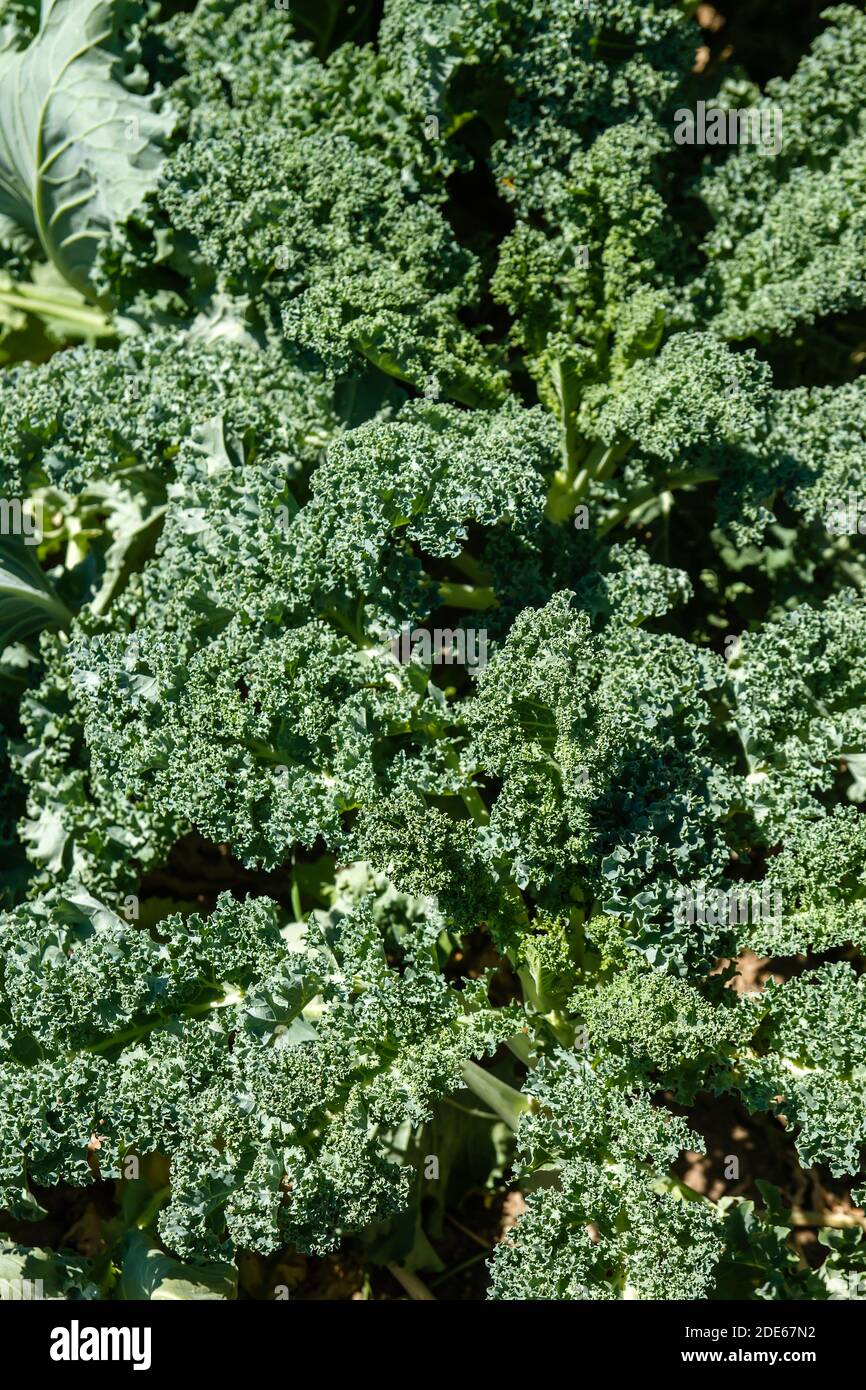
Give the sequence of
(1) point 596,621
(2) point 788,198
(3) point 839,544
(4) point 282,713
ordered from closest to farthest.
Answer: (4) point 282,713 < (1) point 596,621 < (2) point 788,198 < (3) point 839,544

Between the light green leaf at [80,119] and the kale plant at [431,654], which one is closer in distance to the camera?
the kale plant at [431,654]

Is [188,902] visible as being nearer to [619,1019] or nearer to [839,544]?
[619,1019]

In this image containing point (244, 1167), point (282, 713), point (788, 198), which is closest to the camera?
point (244, 1167)

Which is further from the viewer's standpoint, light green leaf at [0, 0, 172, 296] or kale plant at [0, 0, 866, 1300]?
light green leaf at [0, 0, 172, 296]

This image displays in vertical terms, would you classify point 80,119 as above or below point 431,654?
above

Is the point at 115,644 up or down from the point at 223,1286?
up

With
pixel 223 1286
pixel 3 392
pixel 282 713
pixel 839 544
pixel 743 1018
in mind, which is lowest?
pixel 223 1286

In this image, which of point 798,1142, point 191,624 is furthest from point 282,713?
point 798,1142

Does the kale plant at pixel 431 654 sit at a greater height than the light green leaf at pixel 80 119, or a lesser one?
lesser

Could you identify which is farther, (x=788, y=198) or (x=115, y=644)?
(x=788, y=198)

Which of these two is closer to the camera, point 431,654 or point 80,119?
point 431,654

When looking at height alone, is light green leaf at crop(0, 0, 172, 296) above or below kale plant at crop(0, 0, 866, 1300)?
above
